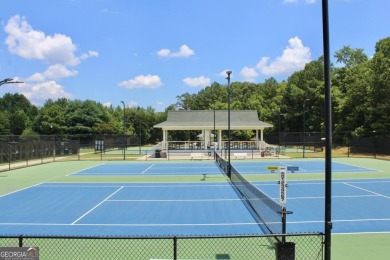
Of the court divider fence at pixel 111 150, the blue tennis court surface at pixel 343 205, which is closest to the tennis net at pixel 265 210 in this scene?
the blue tennis court surface at pixel 343 205

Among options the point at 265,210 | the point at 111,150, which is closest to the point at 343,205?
the point at 265,210

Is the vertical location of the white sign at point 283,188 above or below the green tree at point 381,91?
below

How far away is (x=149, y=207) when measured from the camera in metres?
18.1

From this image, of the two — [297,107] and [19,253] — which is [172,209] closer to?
[19,253]

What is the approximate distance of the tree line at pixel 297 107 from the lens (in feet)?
186

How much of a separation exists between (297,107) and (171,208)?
241 ft

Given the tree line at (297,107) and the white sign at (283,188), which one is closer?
the white sign at (283,188)

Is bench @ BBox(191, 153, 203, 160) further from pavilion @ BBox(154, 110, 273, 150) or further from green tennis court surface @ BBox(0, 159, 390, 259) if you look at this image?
green tennis court surface @ BBox(0, 159, 390, 259)

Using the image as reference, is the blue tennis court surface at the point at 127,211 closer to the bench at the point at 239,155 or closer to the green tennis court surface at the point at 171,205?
the green tennis court surface at the point at 171,205

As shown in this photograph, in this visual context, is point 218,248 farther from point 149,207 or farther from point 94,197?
point 94,197

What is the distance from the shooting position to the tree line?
5666cm

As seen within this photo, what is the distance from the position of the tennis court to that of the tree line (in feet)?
108

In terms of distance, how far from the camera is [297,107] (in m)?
87.1

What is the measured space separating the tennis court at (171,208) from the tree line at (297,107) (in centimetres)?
3286
